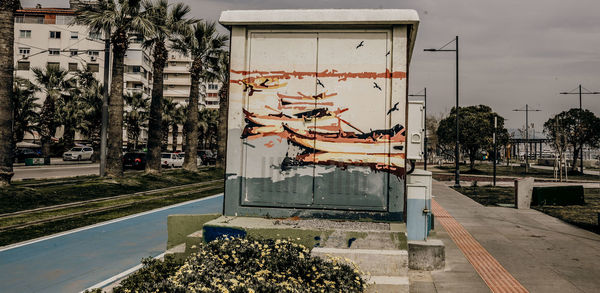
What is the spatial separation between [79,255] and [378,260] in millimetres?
6715

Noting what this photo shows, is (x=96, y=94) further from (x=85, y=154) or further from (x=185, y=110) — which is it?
(x=185, y=110)

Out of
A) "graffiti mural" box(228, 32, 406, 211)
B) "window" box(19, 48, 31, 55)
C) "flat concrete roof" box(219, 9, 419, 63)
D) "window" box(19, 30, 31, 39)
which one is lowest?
"graffiti mural" box(228, 32, 406, 211)

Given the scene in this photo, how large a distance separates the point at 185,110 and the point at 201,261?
207 feet

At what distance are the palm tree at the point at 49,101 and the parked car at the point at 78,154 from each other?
455 centimetres

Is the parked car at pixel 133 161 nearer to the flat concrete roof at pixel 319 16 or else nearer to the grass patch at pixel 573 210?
the grass patch at pixel 573 210

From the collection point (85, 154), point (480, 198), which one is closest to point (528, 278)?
point (480, 198)

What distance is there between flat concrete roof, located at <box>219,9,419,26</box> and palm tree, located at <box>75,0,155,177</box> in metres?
17.9

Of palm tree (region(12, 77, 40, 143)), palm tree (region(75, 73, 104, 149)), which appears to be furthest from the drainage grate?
palm tree (region(12, 77, 40, 143))

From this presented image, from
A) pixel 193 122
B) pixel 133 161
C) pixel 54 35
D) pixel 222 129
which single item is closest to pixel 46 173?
pixel 133 161

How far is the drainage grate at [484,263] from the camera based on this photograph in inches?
272

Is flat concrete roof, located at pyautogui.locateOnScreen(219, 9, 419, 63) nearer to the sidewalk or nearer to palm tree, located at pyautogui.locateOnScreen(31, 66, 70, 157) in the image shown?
the sidewalk

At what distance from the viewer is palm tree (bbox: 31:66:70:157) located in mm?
43125

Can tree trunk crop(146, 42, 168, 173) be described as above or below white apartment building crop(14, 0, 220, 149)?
below

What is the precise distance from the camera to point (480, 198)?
21.9 metres
